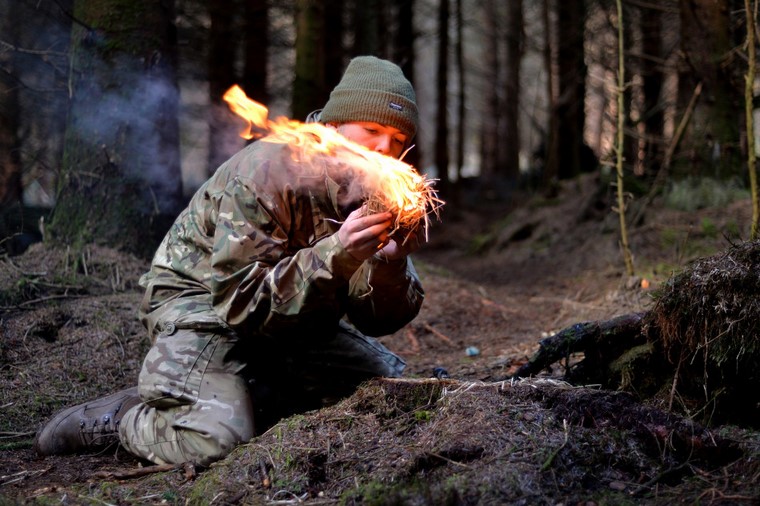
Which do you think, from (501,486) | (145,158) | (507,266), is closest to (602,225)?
(507,266)

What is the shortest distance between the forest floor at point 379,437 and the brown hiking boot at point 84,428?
0.27ft

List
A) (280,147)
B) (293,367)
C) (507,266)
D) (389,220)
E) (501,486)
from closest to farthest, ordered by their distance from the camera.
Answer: (501,486), (389,220), (280,147), (293,367), (507,266)

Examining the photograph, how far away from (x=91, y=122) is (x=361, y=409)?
4108 millimetres

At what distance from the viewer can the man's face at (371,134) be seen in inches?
149

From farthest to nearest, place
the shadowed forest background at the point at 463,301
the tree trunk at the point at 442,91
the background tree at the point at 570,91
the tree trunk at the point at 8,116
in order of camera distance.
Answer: the tree trunk at the point at 442,91, the background tree at the point at 570,91, the tree trunk at the point at 8,116, the shadowed forest background at the point at 463,301

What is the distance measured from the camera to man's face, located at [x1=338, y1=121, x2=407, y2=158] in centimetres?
379

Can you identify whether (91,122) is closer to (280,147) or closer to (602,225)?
(280,147)

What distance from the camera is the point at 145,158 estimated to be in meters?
6.35

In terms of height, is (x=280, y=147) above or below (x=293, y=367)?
above

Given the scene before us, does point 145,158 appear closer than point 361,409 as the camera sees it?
No

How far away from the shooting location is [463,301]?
762 cm

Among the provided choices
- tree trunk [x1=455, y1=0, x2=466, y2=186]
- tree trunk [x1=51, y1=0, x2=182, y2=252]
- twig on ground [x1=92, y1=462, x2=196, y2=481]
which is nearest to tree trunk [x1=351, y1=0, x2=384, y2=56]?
tree trunk [x1=455, y1=0, x2=466, y2=186]

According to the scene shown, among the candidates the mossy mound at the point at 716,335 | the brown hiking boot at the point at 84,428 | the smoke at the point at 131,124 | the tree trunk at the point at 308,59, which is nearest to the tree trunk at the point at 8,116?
the smoke at the point at 131,124

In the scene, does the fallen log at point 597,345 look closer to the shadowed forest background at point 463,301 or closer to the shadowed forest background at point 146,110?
the shadowed forest background at point 463,301
